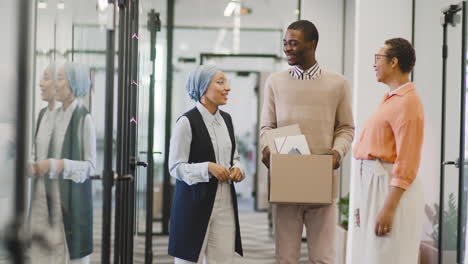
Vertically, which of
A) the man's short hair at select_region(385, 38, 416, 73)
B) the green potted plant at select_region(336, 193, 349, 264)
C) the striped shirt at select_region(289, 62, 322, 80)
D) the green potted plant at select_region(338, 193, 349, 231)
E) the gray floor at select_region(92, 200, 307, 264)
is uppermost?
the man's short hair at select_region(385, 38, 416, 73)

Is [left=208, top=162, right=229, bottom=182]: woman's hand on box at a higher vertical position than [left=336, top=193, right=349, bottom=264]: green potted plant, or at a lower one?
higher

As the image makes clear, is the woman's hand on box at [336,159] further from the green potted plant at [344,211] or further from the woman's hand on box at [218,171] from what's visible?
the green potted plant at [344,211]

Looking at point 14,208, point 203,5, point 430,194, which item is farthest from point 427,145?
point 14,208

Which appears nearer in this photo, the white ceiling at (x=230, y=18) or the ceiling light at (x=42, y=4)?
the ceiling light at (x=42, y=4)

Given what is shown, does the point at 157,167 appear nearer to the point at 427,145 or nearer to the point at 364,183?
the point at 427,145

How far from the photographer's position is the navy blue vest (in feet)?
8.10

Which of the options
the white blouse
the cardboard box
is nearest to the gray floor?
the white blouse

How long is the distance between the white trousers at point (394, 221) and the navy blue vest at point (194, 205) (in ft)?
1.87

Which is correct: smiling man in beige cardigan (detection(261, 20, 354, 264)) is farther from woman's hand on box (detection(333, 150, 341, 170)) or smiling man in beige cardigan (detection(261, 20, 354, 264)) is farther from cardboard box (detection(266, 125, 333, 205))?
cardboard box (detection(266, 125, 333, 205))

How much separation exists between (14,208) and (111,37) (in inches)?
36.4

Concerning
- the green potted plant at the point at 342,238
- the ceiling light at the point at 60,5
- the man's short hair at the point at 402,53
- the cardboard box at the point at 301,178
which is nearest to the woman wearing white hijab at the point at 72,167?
the ceiling light at the point at 60,5

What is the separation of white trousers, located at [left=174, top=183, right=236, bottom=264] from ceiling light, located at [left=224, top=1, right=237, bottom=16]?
153 inches

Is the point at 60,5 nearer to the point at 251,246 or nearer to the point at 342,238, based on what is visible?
Result: the point at 342,238

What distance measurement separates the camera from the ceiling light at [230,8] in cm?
609
